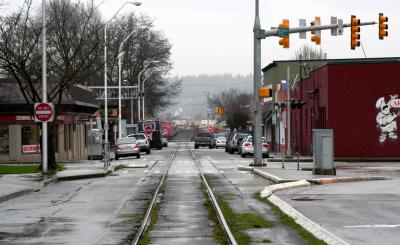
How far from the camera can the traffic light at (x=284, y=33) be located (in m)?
30.6

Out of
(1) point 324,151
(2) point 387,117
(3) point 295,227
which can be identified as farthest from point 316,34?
(2) point 387,117

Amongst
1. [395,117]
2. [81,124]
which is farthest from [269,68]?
[395,117]

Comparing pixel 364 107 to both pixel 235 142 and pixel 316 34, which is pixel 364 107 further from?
pixel 316 34

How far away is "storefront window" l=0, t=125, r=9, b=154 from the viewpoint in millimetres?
51781

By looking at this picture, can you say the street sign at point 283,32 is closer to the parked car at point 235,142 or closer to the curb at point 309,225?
the curb at point 309,225

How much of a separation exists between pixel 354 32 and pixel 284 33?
9.45 feet

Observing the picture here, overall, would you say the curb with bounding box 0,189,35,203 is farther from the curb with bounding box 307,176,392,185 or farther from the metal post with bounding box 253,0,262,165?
the metal post with bounding box 253,0,262,165

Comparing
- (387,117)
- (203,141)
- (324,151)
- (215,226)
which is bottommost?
(215,226)

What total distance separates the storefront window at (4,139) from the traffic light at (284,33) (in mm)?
26764

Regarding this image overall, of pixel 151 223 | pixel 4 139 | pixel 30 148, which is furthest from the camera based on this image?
pixel 30 148

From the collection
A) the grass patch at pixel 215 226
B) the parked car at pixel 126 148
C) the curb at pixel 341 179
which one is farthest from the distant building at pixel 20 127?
the grass patch at pixel 215 226

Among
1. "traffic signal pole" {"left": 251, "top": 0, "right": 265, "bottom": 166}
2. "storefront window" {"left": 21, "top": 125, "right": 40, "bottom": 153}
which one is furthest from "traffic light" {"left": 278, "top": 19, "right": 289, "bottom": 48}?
"storefront window" {"left": 21, "top": 125, "right": 40, "bottom": 153}

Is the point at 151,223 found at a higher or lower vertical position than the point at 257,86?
lower

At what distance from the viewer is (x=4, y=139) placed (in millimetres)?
52219
